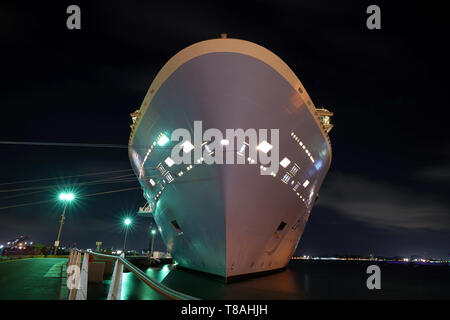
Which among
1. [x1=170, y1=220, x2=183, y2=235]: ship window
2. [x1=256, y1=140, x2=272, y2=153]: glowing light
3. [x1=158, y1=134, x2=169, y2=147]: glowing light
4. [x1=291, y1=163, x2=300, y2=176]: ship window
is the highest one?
[x1=158, y1=134, x2=169, y2=147]: glowing light

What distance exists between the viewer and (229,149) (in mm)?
7969

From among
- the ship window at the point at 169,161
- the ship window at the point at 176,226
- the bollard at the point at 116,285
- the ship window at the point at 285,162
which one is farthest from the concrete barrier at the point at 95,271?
the ship window at the point at 285,162

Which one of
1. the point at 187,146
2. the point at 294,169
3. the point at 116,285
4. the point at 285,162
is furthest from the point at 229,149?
the point at 116,285

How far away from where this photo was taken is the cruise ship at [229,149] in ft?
24.9

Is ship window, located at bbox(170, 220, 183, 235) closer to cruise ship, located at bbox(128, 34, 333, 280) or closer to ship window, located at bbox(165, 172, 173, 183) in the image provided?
cruise ship, located at bbox(128, 34, 333, 280)

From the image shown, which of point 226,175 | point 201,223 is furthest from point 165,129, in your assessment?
point 201,223

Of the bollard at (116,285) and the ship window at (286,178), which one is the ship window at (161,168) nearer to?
the ship window at (286,178)

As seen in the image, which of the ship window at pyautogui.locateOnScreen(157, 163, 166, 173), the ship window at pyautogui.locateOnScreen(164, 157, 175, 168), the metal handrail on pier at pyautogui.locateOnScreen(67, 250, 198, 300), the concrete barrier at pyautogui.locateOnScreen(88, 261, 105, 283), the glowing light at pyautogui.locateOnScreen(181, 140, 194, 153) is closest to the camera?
the metal handrail on pier at pyautogui.locateOnScreen(67, 250, 198, 300)

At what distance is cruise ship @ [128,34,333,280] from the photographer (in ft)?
24.9

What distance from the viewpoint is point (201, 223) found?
9039 mm

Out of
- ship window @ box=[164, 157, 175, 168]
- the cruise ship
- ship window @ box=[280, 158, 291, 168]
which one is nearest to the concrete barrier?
the cruise ship
